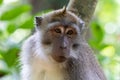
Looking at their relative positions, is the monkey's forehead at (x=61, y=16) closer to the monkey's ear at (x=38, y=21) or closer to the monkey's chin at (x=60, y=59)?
the monkey's ear at (x=38, y=21)

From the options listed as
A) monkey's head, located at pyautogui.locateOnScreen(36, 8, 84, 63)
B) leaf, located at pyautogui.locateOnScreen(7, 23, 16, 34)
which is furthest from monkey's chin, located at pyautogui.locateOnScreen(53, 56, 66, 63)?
leaf, located at pyautogui.locateOnScreen(7, 23, 16, 34)

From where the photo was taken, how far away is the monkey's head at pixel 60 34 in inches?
98.1

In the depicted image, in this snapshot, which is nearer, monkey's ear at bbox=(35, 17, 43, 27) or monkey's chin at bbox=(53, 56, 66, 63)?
monkey's chin at bbox=(53, 56, 66, 63)

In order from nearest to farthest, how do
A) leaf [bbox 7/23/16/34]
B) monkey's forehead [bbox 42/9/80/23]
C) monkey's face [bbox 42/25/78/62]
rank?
monkey's face [bbox 42/25/78/62] → monkey's forehead [bbox 42/9/80/23] → leaf [bbox 7/23/16/34]

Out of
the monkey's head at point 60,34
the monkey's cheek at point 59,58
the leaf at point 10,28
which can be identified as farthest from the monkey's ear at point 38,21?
the leaf at point 10,28

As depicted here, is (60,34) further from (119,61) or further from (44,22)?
(119,61)

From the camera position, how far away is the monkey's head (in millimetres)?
2492

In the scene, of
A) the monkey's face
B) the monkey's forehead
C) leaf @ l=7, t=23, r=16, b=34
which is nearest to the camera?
the monkey's face

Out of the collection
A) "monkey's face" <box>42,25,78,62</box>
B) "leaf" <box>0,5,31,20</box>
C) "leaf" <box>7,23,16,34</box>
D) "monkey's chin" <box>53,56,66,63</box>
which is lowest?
"monkey's chin" <box>53,56,66,63</box>

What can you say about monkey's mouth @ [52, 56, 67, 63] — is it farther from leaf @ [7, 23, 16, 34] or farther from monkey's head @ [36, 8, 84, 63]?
leaf @ [7, 23, 16, 34]

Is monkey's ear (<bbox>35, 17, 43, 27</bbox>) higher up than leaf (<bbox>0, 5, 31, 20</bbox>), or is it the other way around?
leaf (<bbox>0, 5, 31, 20</bbox>)

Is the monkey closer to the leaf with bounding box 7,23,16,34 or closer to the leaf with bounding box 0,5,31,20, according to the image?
the leaf with bounding box 7,23,16,34

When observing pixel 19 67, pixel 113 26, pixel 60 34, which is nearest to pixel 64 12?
pixel 60 34

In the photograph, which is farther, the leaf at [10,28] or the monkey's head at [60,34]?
the leaf at [10,28]
